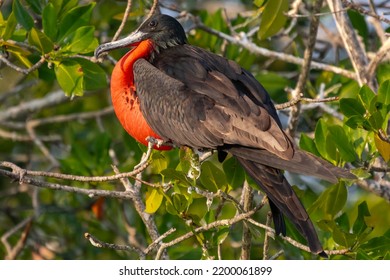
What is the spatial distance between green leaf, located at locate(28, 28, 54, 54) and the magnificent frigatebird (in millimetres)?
192

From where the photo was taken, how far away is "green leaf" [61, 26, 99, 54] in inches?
145

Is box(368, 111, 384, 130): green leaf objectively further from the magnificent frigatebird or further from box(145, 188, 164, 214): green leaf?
box(145, 188, 164, 214): green leaf

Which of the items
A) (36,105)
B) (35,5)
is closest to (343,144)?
(35,5)

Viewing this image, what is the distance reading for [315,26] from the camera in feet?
12.5

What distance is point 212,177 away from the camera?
136 inches

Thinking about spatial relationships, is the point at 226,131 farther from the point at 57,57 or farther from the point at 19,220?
the point at 19,220

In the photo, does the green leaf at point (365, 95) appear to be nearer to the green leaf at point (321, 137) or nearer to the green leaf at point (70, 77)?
the green leaf at point (321, 137)

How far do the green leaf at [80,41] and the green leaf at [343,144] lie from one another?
3.33ft

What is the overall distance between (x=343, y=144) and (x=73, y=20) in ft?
4.01

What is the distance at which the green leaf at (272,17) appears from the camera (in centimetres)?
400

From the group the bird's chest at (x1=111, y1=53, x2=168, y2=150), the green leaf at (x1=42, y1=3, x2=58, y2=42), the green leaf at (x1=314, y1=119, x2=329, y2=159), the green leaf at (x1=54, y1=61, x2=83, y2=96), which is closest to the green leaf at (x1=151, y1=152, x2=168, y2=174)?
the bird's chest at (x1=111, y1=53, x2=168, y2=150)

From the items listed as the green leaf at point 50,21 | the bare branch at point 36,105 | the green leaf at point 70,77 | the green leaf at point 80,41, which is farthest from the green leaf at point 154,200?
the bare branch at point 36,105

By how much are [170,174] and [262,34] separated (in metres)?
1.14

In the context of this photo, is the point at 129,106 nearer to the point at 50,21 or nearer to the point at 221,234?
the point at 50,21
